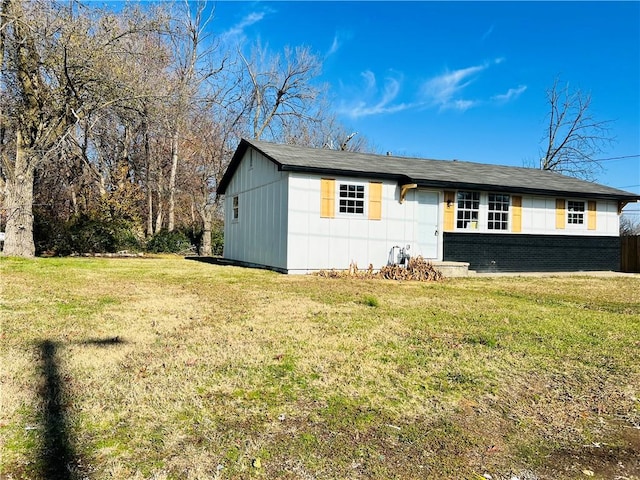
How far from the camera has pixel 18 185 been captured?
13.6 m

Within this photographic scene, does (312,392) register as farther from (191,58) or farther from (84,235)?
(191,58)

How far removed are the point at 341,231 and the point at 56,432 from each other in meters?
9.96

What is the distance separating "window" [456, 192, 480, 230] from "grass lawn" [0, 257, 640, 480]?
740 centimetres

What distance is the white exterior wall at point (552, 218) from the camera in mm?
14680

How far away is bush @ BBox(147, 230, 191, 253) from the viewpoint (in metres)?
19.8

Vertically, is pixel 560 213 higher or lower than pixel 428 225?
higher

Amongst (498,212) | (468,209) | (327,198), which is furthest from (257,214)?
(498,212)

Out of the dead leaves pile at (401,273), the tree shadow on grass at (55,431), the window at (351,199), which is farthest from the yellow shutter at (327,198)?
the tree shadow on grass at (55,431)

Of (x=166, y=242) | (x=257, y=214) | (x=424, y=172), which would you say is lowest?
(x=166, y=242)

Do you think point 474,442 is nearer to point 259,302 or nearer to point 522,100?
point 259,302

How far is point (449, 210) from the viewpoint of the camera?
44.7 feet

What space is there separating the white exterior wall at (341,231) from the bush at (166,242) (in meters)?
10.5

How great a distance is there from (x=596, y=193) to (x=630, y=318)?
34.1ft

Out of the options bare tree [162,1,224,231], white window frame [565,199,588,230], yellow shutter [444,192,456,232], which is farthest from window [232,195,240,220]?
white window frame [565,199,588,230]
